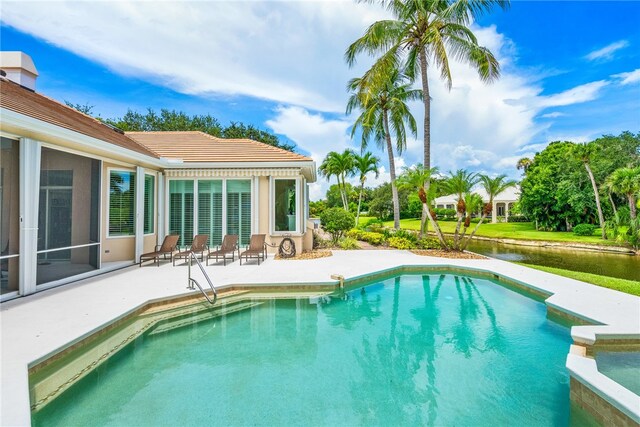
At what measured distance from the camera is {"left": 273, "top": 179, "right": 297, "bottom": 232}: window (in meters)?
16.2

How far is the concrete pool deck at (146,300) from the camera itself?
475 cm

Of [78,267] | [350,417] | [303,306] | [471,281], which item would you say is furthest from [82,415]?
[471,281]

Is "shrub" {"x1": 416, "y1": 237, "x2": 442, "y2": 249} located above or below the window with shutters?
below

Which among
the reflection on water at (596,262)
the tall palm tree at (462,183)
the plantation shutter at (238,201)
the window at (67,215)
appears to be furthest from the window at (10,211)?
the reflection on water at (596,262)

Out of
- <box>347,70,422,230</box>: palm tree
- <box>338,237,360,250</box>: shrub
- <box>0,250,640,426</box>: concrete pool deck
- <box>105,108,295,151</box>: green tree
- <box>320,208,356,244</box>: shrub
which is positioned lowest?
<box>0,250,640,426</box>: concrete pool deck

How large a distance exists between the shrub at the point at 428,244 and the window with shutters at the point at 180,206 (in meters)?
14.9

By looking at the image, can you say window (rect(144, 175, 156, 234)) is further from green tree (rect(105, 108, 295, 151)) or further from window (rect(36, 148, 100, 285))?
green tree (rect(105, 108, 295, 151))

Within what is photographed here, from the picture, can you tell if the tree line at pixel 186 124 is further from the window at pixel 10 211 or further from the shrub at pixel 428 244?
the window at pixel 10 211

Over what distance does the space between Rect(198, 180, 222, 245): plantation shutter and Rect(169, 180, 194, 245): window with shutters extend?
1.82 ft

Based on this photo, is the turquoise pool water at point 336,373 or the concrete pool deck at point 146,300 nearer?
the turquoise pool water at point 336,373

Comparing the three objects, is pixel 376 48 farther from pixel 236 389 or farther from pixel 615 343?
pixel 236 389

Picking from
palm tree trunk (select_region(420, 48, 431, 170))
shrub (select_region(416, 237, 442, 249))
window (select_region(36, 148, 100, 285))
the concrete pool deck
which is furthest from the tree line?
the concrete pool deck

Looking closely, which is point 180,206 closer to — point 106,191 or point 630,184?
point 106,191

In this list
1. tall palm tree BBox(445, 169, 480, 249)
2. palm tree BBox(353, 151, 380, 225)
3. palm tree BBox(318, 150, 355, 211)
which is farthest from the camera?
palm tree BBox(318, 150, 355, 211)
